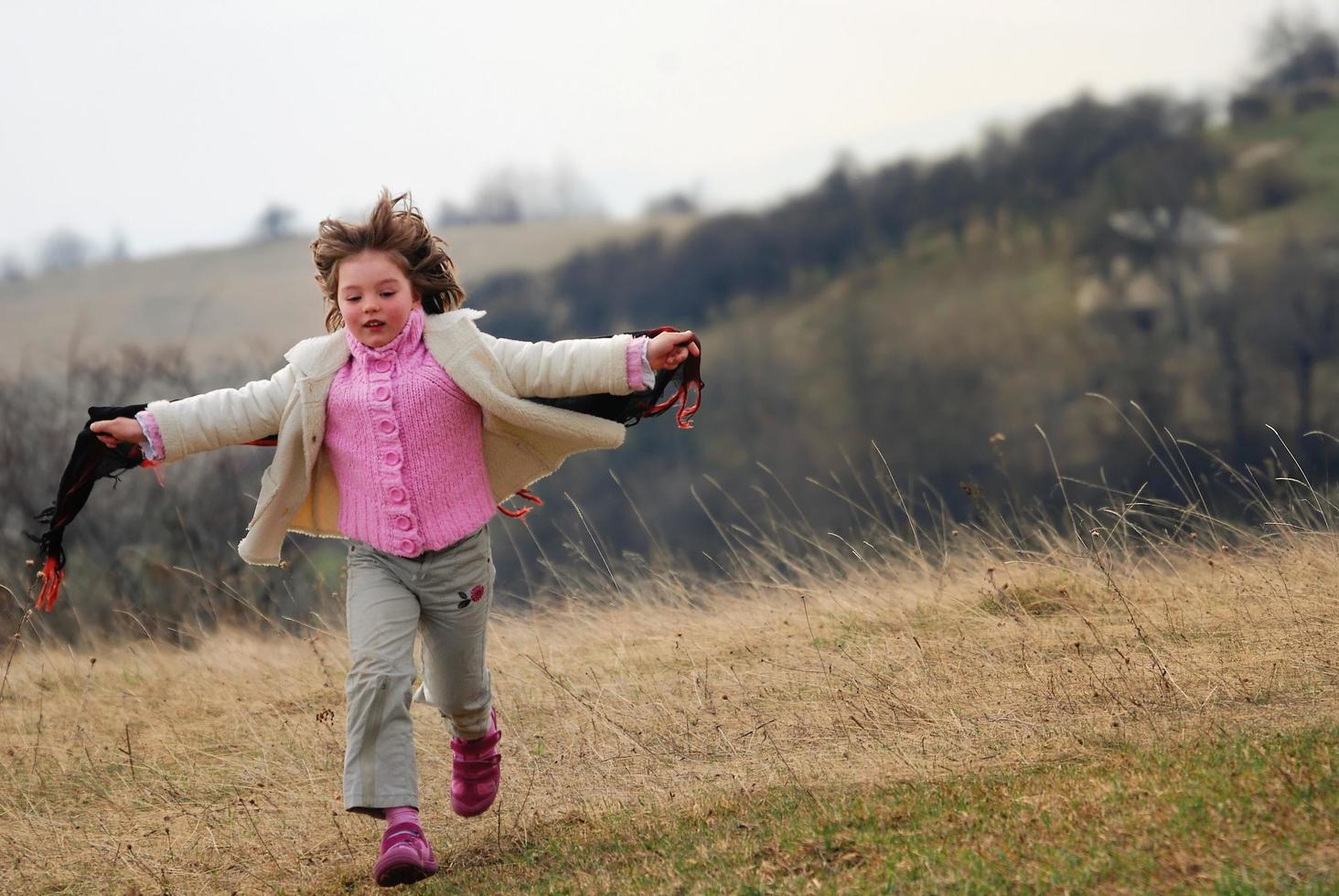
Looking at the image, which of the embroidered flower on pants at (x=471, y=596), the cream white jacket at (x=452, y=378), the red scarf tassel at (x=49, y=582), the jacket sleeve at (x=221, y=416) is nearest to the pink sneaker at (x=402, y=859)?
the embroidered flower on pants at (x=471, y=596)

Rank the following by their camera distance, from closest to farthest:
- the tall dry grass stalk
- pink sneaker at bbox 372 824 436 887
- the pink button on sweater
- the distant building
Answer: pink sneaker at bbox 372 824 436 887, the pink button on sweater, the tall dry grass stalk, the distant building

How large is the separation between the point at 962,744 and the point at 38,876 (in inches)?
125

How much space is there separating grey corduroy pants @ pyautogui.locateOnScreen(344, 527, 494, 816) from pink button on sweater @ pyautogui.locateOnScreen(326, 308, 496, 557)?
0.26 ft

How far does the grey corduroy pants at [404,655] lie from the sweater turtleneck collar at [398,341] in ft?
1.93

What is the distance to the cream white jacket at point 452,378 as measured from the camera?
4641 mm

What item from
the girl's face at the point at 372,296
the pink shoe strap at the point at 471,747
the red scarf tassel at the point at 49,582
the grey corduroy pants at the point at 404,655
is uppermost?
the girl's face at the point at 372,296

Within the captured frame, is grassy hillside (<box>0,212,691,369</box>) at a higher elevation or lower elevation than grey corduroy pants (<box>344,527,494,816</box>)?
lower

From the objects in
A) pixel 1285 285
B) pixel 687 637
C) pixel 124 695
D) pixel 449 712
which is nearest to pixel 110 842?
pixel 449 712

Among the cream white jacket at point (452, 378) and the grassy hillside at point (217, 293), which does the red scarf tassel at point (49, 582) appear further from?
the grassy hillside at point (217, 293)

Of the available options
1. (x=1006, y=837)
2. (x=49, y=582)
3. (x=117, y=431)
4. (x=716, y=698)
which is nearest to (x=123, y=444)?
(x=117, y=431)

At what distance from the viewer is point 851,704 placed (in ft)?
18.2

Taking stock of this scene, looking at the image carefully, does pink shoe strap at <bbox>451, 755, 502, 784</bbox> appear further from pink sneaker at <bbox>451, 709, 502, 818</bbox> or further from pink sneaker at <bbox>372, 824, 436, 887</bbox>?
pink sneaker at <bbox>372, 824, 436, 887</bbox>

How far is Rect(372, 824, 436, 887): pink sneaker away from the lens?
165 inches

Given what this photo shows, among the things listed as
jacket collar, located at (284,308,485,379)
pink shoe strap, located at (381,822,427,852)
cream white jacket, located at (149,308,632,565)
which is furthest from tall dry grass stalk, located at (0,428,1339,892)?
jacket collar, located at (284,308,485,379)
